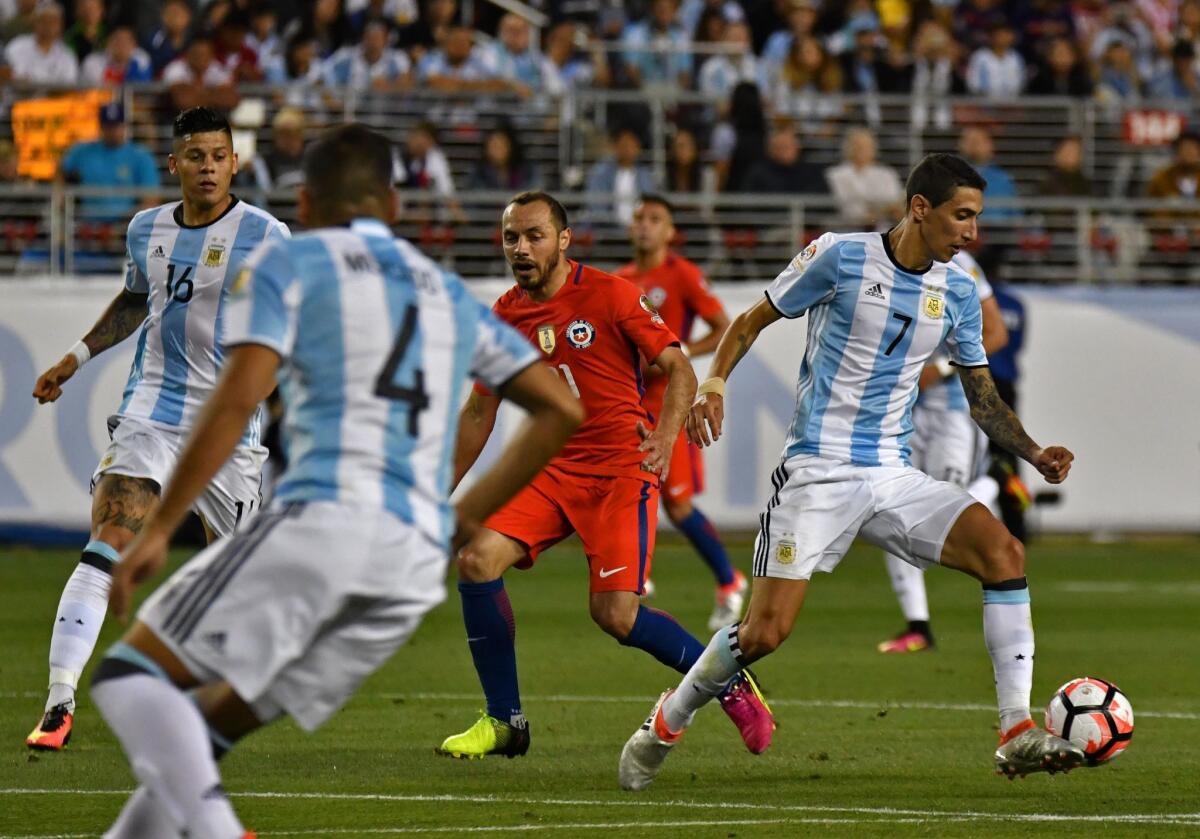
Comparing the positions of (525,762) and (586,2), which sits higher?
(586,2)

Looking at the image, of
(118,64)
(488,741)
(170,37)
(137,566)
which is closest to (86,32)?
(118,64)

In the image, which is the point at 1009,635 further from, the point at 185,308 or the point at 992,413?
the point at 185,308

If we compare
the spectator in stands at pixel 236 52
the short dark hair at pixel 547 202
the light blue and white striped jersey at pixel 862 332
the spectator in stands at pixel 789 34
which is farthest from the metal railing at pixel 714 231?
the light blue and white striped jersey at pixel 862 332

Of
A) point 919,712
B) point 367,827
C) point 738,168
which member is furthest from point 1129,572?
point 367,827

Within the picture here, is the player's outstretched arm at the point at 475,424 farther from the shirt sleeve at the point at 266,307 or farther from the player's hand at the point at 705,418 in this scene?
the shirt sleeve at the point at 266,307

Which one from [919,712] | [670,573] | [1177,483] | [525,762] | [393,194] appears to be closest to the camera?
[393,194]

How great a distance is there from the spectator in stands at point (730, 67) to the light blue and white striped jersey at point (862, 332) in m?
14.1

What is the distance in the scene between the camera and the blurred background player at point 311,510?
14.6ft

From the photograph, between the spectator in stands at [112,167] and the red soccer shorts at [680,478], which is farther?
the spectator in stands at [112,167]

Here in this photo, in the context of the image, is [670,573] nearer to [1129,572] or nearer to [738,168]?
[1129,572]

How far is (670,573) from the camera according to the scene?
1666cm

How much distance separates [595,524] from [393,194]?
136 inches

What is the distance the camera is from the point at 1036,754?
269 inches

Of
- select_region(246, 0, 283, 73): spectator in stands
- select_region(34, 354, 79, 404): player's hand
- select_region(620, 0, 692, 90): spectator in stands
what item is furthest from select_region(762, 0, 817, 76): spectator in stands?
select_region(34, 354, 79, 404): player's hand
